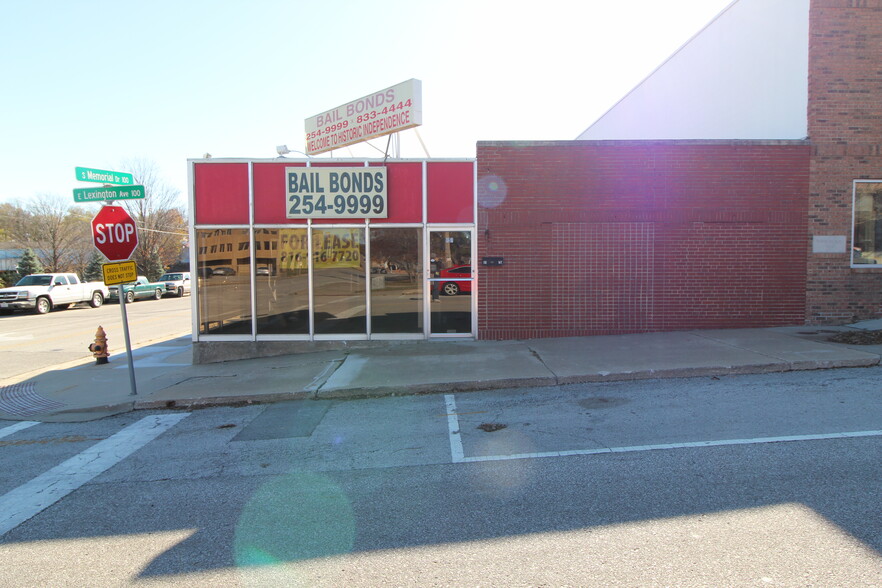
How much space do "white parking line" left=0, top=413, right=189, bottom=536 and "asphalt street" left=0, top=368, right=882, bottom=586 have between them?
28 millimetres

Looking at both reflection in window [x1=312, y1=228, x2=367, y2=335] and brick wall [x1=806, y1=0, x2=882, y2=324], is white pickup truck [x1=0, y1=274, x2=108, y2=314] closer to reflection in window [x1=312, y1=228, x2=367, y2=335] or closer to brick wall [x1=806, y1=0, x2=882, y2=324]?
reflection in window [x1=312, y1=228, x2=367, y2=335]

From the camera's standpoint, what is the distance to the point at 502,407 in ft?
22.1

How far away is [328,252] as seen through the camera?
440 inches

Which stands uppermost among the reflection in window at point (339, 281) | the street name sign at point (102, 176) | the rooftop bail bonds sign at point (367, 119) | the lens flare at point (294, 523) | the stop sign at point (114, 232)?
the rooftop bail bonds sign at point (367, 119)

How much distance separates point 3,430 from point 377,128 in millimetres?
8767

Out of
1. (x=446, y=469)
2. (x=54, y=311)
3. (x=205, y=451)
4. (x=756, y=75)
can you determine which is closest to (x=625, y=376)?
(x=446, y=469)

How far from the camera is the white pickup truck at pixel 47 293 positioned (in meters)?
25.0

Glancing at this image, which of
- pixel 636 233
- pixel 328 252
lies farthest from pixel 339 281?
pixel 636 233

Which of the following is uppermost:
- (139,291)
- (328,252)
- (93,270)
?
(328,252)

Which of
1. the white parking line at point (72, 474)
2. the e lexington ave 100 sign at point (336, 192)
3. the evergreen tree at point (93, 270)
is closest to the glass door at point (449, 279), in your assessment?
the e lexington ave 100 sign at point (336, 192)

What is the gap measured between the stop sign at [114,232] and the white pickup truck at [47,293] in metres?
20.0

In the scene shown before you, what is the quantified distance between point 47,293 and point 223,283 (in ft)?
68.9

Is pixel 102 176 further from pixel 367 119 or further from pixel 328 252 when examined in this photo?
pixel 367 119

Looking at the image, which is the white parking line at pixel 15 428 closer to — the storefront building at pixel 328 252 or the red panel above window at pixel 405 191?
the storefront building at pixel 328 252
